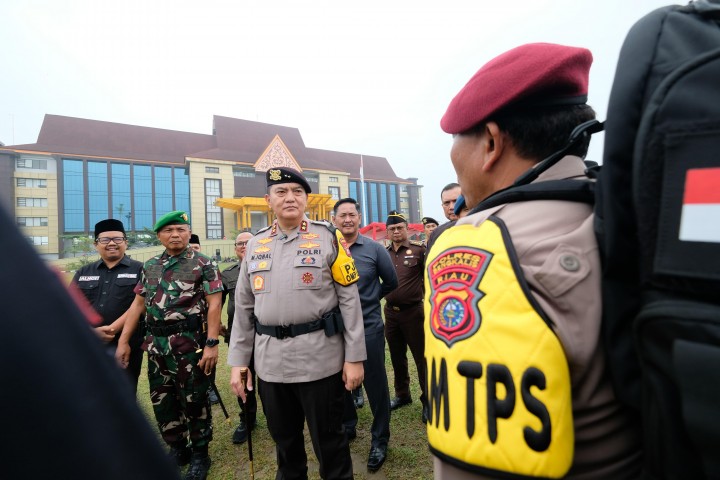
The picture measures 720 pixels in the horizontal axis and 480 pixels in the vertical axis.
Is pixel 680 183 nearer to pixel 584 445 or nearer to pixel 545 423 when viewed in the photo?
pixel 545 423

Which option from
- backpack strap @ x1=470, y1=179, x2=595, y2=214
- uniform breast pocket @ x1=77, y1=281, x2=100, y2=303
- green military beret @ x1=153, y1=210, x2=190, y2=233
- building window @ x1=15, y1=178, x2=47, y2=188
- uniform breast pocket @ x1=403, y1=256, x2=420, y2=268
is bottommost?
uniform breast pocket @ x1=77, y1=281, x2=100, y2=303

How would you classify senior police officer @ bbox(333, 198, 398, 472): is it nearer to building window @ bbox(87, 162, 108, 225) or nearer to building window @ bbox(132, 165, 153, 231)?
building window @ bbox(132, 165, 153, 231)

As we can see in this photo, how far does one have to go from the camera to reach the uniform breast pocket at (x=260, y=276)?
2.51m

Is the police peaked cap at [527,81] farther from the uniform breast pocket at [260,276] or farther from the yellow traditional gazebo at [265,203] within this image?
the yellow traditional gazebo at [265,203]

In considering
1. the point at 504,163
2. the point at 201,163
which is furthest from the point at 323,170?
the point at 504,163

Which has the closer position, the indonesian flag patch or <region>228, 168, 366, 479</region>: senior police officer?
the indonesian flag patch

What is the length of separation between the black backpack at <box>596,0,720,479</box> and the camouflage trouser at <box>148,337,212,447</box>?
3511 millimetres

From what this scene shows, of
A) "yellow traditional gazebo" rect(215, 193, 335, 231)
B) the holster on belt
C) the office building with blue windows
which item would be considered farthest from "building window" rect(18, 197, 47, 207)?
the holster on belt

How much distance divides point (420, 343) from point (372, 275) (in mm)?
1160

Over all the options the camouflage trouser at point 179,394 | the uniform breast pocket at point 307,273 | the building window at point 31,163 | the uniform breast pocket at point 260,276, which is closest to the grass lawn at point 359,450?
the camouflage trouser at point 179,394

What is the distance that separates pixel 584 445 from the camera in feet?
2.46

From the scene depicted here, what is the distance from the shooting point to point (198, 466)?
3.14 m

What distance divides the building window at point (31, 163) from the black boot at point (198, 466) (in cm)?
4460

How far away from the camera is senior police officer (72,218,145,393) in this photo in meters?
4.02
